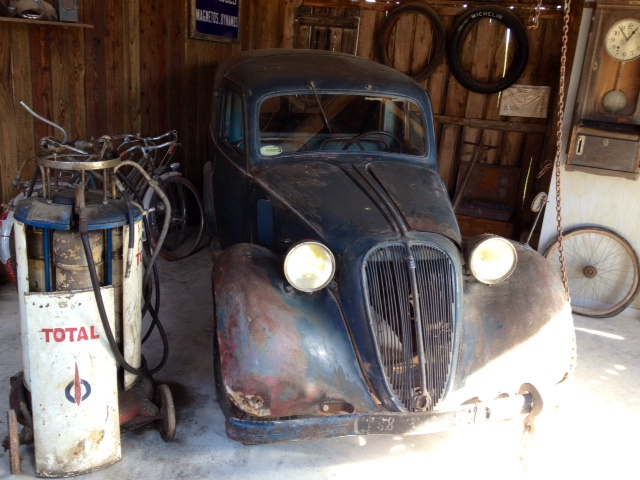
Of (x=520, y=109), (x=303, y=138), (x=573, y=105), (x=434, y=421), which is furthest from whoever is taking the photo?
(x=520, y=109)

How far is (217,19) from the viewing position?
5.99m

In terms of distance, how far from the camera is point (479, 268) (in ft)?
8.97

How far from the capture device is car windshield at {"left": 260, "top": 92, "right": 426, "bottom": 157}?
11.6 feet

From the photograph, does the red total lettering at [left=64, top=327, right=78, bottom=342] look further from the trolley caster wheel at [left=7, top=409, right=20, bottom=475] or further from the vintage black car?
the vintage black car

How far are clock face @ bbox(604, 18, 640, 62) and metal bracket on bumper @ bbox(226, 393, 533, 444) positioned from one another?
10.5ft

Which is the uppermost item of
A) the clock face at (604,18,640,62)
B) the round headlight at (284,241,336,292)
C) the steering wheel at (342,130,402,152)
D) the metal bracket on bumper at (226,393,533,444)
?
the clock face at (604,18,640,62)

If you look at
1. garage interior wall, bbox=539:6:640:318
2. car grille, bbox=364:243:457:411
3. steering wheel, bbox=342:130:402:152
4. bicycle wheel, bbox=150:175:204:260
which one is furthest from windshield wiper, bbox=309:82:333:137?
garage interior wall, bbox=539:6:640:318

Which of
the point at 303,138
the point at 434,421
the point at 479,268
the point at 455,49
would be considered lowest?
the point at 434,421

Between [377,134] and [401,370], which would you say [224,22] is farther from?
[401,370]

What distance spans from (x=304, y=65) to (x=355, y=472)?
8.11 feet

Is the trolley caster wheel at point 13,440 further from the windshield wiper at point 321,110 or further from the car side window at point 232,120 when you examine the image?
the windshield wiper at point 321,110

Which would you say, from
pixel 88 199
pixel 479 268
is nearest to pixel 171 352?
pixel 88 199

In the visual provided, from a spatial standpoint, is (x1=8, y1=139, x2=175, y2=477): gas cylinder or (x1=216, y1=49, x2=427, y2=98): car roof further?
(x1=216, y1=49, x2=427, y2=98): car roof

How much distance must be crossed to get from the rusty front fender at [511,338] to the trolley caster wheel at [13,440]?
5.89 ft
